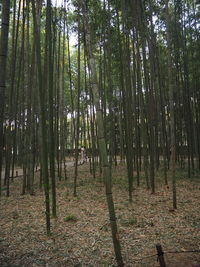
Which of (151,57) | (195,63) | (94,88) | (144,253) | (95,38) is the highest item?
(95,38)

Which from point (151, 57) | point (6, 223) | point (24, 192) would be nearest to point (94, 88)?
point (6, 223)

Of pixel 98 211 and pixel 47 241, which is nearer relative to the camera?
pixel 47 241

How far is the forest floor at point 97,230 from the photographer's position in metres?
2.28

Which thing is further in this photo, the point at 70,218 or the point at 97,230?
the point at 70,218

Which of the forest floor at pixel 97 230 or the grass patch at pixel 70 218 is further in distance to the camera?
the grass patch at pixel 70 218

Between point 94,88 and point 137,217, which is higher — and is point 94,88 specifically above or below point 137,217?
above

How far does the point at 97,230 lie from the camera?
301 centimetres

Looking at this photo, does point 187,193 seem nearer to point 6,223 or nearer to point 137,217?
point 137,217

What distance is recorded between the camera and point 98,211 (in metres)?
3.83

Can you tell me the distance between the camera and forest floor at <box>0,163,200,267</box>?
89.9 inches

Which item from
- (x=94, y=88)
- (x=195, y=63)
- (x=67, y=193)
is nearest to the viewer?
(x=94, y=88)

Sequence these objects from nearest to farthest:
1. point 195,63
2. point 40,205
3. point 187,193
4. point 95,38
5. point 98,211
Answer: point 98,211
point 40,205
point 187,193
point 95,38
point 195,63

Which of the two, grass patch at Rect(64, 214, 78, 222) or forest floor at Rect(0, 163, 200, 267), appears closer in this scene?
forest floor at Rect(0, 163, 200, 267)

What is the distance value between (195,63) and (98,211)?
5504mm
